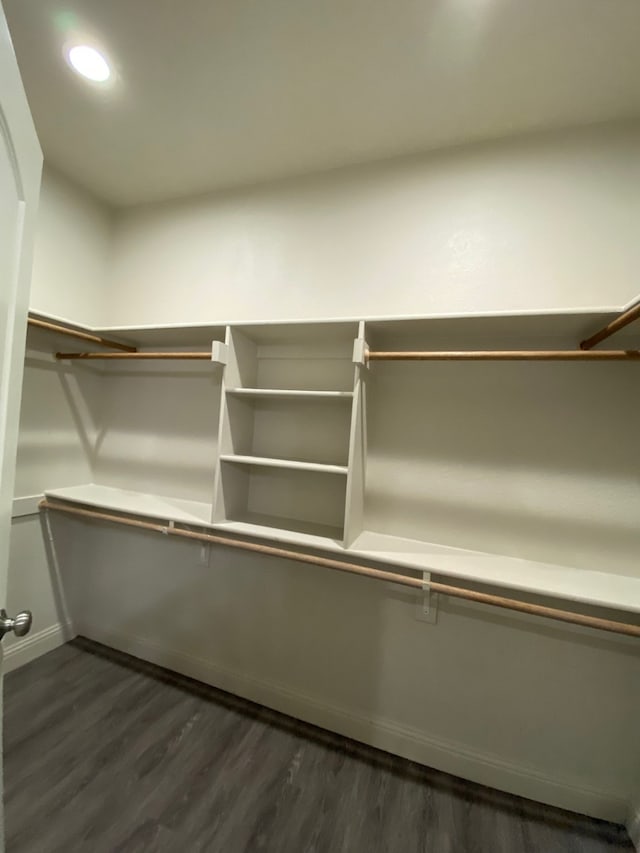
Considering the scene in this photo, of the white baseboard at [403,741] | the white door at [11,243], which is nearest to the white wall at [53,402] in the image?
the white baseboard at [403,741]

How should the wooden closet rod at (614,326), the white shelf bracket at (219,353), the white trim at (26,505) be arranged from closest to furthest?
the wooden closet rod at (614,326), the white shelf bracket at (219,353), the white trim at (26,505)

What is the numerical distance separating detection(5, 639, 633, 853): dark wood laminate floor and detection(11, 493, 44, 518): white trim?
909mm

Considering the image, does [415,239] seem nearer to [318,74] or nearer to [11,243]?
[318,74]

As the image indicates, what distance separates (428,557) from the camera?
154cm

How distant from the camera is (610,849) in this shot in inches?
54.7

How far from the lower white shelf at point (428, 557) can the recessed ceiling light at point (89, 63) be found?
6.40 feet

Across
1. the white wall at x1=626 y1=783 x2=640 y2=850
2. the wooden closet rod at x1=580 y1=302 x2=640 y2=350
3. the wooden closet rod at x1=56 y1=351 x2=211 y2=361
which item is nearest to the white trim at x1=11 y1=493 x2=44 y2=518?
the wooden closet rod at x1=56 y1=351 x2=211 y2=361

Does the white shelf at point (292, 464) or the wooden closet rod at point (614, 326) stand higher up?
the wooden closet rod at point (614, 326)

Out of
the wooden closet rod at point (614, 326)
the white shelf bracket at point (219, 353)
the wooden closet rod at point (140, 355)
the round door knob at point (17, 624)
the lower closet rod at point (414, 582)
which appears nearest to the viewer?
the round door knob at point (17, 624)

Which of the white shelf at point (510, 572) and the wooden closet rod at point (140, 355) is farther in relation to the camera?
the wooden closet rod at point (140, 355)

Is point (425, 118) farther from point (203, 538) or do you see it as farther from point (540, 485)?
point (203, 538)

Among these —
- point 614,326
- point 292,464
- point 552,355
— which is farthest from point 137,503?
point 614,326

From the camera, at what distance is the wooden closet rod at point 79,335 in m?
1.89

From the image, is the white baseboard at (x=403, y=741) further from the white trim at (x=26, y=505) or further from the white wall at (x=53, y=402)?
the white trim at (x=26, y=505)
